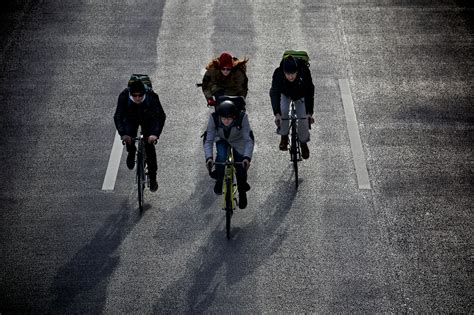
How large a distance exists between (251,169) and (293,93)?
1604 mm

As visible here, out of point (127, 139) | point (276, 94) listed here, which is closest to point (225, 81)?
point (276, 94)

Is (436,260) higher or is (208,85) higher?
(208,85)

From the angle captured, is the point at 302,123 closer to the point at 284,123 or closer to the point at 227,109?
the point at 284,123

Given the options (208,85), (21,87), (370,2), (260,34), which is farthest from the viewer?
(370,2)

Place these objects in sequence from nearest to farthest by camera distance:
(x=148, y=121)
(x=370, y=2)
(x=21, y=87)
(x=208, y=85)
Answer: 1. (x=148, y=121)
2. (x=208, y=85)
3. (x=21, y=87)
4. (x=370, y=2)

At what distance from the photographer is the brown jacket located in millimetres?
13586

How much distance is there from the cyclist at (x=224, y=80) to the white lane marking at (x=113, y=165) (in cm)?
196

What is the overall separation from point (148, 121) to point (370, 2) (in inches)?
338

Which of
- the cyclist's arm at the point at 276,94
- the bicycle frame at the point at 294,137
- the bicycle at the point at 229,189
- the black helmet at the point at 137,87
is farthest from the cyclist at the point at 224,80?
the black helmet at the point at 137,87

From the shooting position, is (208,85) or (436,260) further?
(208,85)

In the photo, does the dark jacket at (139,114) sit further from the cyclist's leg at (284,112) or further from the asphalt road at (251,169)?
the cyclist's leg at (284,112)

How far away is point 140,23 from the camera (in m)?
18.6

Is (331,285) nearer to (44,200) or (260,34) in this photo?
(44,200)

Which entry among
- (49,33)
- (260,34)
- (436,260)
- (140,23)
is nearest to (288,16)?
(260,34)
